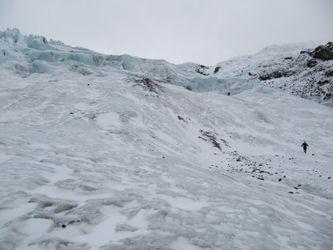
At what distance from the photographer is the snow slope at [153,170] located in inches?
383

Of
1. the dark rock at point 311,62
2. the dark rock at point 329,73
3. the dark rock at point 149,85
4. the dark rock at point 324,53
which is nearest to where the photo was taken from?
the dark rock at point 149,85

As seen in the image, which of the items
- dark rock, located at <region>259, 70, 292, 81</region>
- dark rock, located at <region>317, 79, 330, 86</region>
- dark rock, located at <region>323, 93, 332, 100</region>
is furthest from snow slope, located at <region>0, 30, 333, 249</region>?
dark rock, located at <region>259, 70, 292, 81</region>

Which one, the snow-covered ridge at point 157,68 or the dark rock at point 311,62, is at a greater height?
the dark rock at point 311,62

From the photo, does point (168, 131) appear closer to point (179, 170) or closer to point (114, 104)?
point (114, 104)

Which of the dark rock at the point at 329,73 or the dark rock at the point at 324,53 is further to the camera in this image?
the dark rock at the point at 324,53

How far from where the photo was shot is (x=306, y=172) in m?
25.8

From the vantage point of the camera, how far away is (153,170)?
1783 cm

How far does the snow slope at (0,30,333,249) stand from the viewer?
31.9 ft

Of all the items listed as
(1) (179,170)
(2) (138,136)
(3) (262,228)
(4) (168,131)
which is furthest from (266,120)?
(3) (262,228)

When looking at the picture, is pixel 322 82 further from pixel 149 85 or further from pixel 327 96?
pixel 149 85

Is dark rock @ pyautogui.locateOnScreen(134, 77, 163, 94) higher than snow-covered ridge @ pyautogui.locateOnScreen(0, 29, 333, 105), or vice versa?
snow-covered ridge @ pyautogui.locateOnScreen(0, 29, 333, 105)

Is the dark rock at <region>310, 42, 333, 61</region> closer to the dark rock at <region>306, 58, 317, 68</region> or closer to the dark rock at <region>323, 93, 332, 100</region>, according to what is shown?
the dark rock at <region>306, 58, 317, 68</region>

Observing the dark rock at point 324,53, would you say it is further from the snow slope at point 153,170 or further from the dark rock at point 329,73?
the snow slope at point 153,170

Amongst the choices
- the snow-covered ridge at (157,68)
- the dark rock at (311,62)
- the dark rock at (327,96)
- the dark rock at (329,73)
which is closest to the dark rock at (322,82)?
the snow-covered ridge at (157,68)
